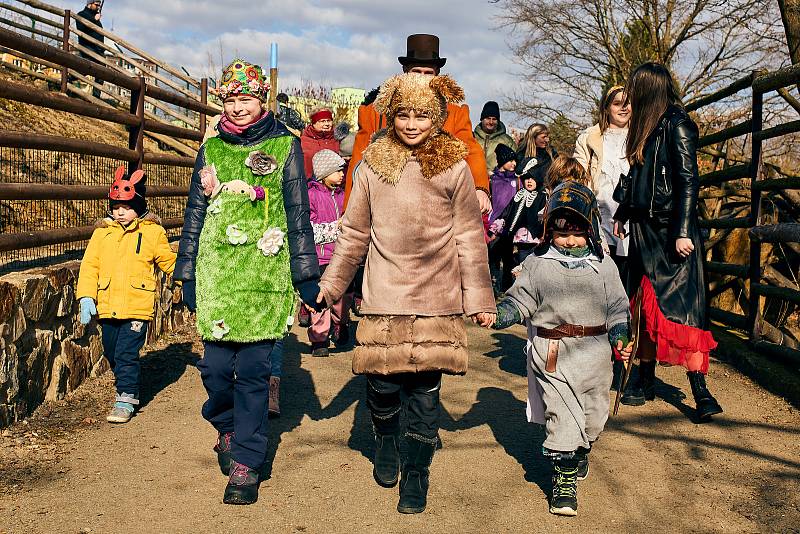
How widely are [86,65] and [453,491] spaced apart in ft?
14.6

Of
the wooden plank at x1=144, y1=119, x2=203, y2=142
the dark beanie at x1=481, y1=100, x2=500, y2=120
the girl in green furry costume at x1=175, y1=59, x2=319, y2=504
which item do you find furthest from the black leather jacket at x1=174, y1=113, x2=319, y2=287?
the dark beanie at x1=481, y1=100, x2=500, y2=120

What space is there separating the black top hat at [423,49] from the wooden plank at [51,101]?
243 centimetres

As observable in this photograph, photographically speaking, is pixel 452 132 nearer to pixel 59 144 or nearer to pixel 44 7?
pixel 59 144

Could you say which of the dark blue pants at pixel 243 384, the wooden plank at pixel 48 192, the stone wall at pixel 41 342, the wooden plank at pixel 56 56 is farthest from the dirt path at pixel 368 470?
the wooden plank at pixel 56 56

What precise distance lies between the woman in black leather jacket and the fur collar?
2021 mm

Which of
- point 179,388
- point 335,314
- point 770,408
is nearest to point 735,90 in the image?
point 770,408

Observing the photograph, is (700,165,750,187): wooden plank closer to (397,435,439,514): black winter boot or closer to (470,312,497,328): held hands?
(470,312,497,328): held hands

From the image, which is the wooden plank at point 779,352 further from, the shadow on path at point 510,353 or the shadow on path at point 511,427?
the shadow on path at point 511,427

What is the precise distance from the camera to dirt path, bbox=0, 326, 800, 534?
13.6 ft

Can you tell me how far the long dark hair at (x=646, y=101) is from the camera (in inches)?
239

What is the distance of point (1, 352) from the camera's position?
17.0 feet

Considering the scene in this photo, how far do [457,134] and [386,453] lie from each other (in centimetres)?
221

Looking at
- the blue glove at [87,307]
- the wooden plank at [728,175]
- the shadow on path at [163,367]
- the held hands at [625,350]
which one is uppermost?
the wooden plank at [728,175]

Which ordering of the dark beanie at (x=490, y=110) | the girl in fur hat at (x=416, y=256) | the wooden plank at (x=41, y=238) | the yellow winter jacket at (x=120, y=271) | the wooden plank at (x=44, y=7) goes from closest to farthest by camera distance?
the girl in fur hat at (x=416, y=256) < the wooden plank at (x=41, y=238) < the yellow winter jacket at (x=120, y=271) < the dark beanie at (x=490, y=110) < the wooden plank at (x=44, y=7)
